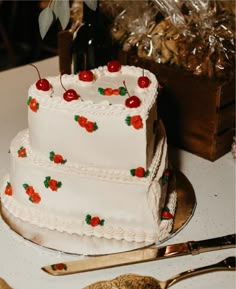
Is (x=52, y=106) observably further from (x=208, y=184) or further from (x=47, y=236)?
(x=208, y=184)

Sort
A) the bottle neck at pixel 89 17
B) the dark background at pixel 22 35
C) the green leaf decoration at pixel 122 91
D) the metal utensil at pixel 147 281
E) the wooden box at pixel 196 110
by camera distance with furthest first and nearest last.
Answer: the dark background at pixel 22 35, the bottle neck at pixel 89 17, the wooden box at pixel 196 110, the green leaf decoration at pixel 122 91, the metal utensil at pixel 147 281

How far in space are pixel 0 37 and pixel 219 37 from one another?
7.92 feet

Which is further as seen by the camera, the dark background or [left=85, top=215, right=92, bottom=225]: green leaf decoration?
the dark background

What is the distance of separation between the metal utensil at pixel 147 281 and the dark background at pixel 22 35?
2493 millimetres

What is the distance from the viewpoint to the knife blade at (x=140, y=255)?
94 cm

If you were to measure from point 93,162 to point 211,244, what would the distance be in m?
0.27

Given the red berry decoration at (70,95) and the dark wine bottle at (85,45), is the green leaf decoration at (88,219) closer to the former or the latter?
the red berry decoration at (70,95)

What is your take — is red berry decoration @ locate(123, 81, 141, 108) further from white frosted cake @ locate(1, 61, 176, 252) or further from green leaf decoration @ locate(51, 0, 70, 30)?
green leaf decoration @ locate(51, 0, 70, 30)

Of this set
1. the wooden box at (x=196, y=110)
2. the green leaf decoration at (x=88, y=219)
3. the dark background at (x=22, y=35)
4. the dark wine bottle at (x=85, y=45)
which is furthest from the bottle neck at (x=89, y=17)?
the dark background at (x=22, y=35)

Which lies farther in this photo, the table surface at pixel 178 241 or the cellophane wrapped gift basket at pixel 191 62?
the cellophane wrapped gift basket at pixel 191 62

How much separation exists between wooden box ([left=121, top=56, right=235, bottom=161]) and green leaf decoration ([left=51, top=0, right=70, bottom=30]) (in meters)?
0.43

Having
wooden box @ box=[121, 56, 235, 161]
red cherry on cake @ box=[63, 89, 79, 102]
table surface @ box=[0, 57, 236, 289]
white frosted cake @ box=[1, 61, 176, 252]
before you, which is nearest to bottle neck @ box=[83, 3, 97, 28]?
wooden box @ box=[121, 56, 235, 161]

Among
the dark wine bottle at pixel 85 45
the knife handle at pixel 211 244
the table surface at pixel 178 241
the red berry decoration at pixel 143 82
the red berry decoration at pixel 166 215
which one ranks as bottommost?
the table surface at pixel 178 241

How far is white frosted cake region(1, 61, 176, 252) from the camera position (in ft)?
3.13
